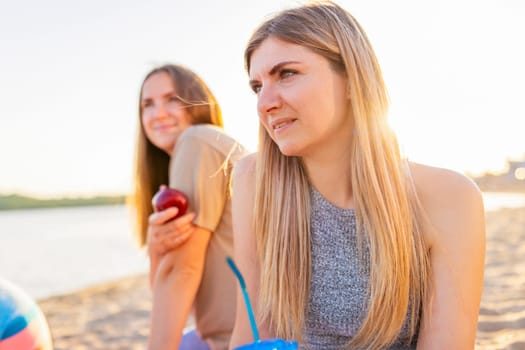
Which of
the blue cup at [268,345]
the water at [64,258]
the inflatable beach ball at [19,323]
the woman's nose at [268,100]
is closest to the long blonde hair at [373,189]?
the woman's nose at [268,100]

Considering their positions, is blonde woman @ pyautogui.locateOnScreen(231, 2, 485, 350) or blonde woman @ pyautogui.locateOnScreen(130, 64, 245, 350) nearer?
blonde woman @ pyautogui.locateOnScreen(231, 2, 485, 350)

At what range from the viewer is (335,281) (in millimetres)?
1905

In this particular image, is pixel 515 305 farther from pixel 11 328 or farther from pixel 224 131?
pixel 11 328

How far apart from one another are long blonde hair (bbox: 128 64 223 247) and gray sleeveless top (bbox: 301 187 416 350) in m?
0.99

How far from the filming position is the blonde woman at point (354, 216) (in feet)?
5.91

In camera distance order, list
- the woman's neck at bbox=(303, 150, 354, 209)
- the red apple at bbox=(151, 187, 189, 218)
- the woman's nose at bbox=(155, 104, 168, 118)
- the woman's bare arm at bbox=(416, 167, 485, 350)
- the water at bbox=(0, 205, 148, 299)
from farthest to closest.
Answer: the water at bbox=(0, 205, 148, 299), the woman's nose at bbox=(155, 104, 168, 118), the red apple at bbox=(151, 187, 189, 218), the woman's neck at bbox=(303, 150, 354, 209), the woman's bare arm at bbox=(416, 167, 485, 350)

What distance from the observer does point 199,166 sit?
98.4 inches

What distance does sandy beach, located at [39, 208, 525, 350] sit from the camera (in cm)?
374

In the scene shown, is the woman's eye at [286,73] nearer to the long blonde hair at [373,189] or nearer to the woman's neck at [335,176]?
the long blonde hair at [373,189]

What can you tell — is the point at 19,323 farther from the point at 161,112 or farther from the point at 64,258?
the point at 64,258

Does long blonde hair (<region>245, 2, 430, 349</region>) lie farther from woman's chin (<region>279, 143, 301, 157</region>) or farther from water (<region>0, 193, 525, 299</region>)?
water (<region>0, 193, 525, 299</region>)

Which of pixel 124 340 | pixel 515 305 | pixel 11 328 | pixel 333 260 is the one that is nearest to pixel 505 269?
pixel 515 305

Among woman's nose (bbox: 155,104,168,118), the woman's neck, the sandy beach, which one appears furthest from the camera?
the sandy beach

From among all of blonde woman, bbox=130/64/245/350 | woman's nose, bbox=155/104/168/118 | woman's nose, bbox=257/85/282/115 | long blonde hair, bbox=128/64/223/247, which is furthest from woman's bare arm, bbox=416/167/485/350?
woman's nose, bbox=155/104/168/118
